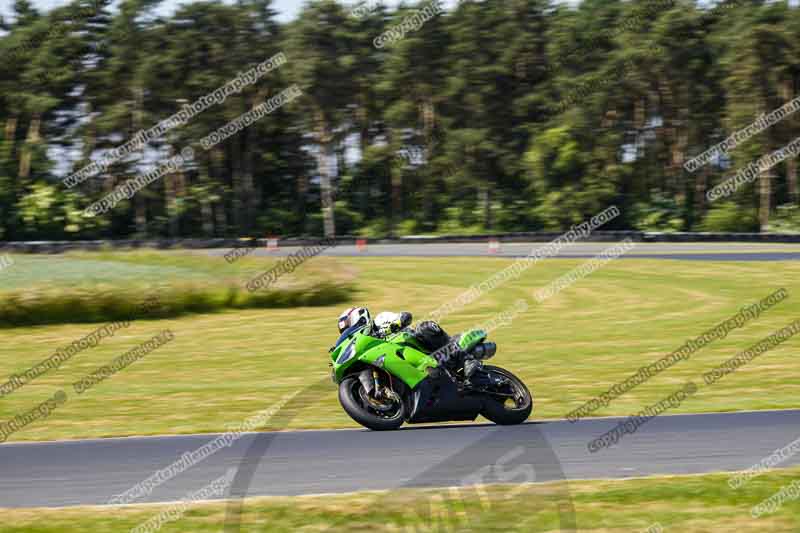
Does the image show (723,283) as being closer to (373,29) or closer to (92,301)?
(92,301)

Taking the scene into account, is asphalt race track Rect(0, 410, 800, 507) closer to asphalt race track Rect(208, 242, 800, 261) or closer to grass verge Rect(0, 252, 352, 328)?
grass verge Rect(0, 252, 352, 328)

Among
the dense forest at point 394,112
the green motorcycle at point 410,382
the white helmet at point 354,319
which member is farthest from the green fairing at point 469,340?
the dense forest at point 394,112

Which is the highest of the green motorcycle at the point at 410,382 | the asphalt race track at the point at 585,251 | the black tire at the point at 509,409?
the green motorcycle at the point at 410,382

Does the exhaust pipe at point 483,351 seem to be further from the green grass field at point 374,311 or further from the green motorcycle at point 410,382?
the green grass field at point 374,311

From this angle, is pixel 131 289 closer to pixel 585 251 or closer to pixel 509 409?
pixel 509 409

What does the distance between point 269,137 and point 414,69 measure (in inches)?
364

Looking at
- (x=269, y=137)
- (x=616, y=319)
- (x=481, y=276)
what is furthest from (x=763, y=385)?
(x=269, y=137)

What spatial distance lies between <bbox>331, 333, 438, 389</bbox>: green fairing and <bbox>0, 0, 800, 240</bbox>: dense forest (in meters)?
48.2

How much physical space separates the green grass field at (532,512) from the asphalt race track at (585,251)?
88.1ft

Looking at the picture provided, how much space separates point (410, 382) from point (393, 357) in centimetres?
29

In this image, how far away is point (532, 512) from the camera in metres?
6.79

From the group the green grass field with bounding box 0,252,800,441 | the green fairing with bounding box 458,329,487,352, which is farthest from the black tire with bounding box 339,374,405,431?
the green grass field with bounding box 0,252,800,441

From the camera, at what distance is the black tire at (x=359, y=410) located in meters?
10.2

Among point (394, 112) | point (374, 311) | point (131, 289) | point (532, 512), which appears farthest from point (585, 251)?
point (532, 512)
